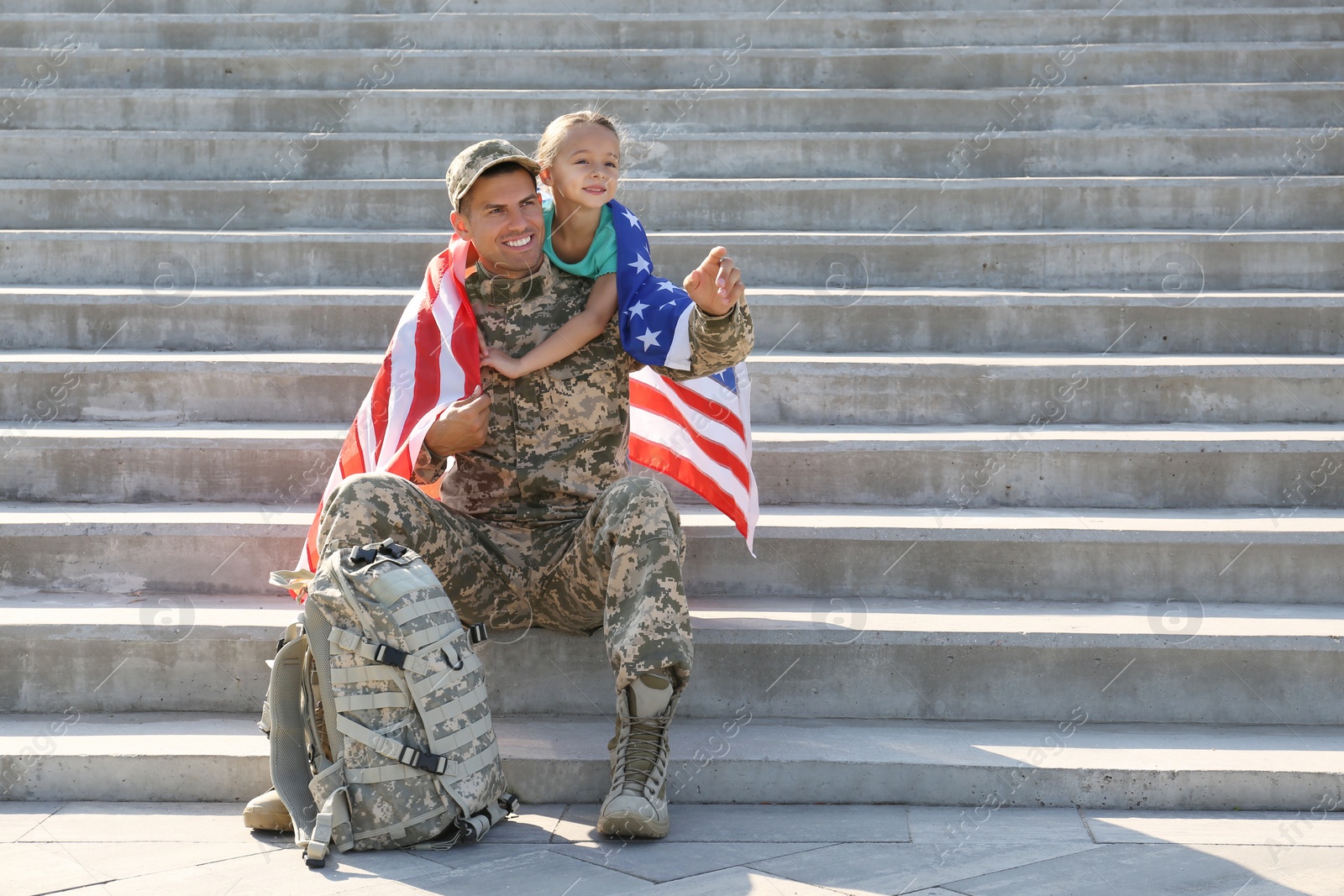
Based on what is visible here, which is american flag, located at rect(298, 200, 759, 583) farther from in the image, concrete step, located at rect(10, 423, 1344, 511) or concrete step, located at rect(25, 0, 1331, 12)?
concrete step, located at rect(25, 0, 1331, 12)

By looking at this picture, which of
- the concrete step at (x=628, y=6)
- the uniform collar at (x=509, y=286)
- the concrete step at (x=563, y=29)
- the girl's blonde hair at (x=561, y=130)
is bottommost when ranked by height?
the uniform collar at (x=509, y=286)

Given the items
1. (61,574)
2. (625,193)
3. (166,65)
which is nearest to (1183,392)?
(625,193)

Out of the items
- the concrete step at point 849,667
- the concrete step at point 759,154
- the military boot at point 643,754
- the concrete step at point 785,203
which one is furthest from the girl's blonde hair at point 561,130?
the concrete step at point 759,154

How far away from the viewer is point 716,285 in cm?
257

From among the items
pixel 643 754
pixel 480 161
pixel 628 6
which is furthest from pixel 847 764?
pixel 628 6

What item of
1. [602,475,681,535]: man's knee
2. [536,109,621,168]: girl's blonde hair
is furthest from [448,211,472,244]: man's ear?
[602,475,681,535]: man's knee

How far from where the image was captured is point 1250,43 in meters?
5.21

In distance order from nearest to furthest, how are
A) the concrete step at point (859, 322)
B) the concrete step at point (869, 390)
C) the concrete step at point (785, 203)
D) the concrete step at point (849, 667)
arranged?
the concrete step at point (849, 667) < the concrete step at point (869, 390) < the concrete step at point (859, 322) < the concrete step at point (785, 203)

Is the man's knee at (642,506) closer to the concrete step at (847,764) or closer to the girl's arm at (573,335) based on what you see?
the girl's arm at (573,335)

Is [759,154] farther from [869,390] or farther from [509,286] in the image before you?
[509,286]

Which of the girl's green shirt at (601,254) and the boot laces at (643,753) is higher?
the girl's green shirt at (601,254)

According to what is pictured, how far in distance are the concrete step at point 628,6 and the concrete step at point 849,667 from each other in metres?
3.58

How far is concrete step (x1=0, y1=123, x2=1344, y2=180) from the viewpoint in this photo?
15.5 ft

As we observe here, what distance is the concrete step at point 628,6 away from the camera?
18.6ft
